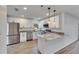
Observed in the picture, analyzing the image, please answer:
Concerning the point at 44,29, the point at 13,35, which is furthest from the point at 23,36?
the point at 44,29

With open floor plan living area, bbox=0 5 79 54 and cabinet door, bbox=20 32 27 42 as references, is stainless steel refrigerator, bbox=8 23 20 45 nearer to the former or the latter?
open floor plan living area, bbox=0 5 79 54

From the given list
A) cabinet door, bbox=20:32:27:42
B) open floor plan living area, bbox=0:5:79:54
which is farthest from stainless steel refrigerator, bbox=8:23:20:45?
cabinet door, bbox=20:32:27:42

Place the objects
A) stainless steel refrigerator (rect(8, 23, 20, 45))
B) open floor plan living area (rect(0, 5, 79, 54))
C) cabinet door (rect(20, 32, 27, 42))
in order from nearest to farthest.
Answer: open floor plan living area (rect(0, 5, 79, 54)) < stainless steel refrigerator (rect(8, 23, 20, 45)) < cabinet door (rect(20, 32, 27, 42))

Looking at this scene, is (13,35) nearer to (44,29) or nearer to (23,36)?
(23,36)

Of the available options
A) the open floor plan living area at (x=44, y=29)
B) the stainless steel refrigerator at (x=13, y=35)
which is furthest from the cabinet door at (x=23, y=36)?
the stainless steel refrigerator at (x=13, y=35)

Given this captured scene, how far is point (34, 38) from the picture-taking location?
24.8ft

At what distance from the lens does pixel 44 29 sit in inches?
206

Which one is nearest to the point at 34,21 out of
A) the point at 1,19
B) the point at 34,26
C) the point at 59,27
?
the point at 34,26

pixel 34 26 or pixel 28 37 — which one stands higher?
pixel 34 26

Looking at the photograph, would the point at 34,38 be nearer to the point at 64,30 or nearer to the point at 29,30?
the point at 29,30

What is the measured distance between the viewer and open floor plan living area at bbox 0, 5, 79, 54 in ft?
11.7

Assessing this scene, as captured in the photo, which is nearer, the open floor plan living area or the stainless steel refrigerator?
the open floor plan living area

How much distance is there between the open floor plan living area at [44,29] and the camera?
3568 millimetres
